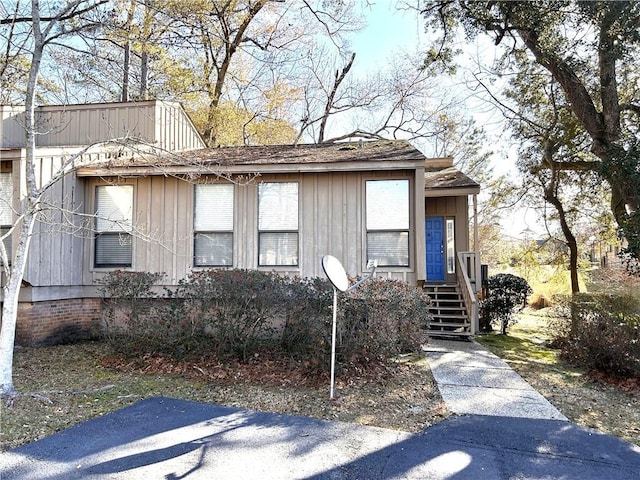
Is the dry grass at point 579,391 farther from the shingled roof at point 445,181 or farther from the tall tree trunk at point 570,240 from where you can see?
the tall tree trunk at point 570,240

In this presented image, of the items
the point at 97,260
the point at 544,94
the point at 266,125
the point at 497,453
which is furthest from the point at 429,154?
the point at 497,453

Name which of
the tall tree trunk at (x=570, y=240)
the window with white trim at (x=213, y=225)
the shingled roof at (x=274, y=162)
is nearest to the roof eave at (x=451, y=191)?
the shingled roof at (x=274, y=162)

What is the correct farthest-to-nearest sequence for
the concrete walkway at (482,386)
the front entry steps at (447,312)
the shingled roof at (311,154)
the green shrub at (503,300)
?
1. the green shrub at (503,300)
2. the front entry steps at (447,312)
3. the shingled roof at (311,154)
4. the concrete walkway at (482,386)

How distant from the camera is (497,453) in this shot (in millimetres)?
4066

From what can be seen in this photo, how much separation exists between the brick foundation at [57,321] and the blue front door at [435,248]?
8.34m

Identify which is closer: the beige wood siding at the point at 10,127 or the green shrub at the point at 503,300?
the beige wood siding at the point at 10,127

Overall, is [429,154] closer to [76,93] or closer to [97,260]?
[76,93]

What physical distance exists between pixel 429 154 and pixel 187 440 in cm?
2335

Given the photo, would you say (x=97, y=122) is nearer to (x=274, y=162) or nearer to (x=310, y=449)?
(x=274, y=162)

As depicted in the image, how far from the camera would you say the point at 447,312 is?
35.2 ft

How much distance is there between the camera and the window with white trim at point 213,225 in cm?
909

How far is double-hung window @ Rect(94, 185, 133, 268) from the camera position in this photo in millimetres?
9227

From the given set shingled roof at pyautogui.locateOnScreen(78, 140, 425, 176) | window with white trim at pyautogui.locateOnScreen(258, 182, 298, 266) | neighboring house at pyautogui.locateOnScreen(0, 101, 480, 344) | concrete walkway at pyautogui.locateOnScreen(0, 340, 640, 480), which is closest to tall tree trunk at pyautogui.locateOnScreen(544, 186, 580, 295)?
neighboring house at pyautogui.locateOnScreen(0, 101, 480, 344)

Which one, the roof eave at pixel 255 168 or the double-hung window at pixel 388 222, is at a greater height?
the roof eave at pixel 255 168
